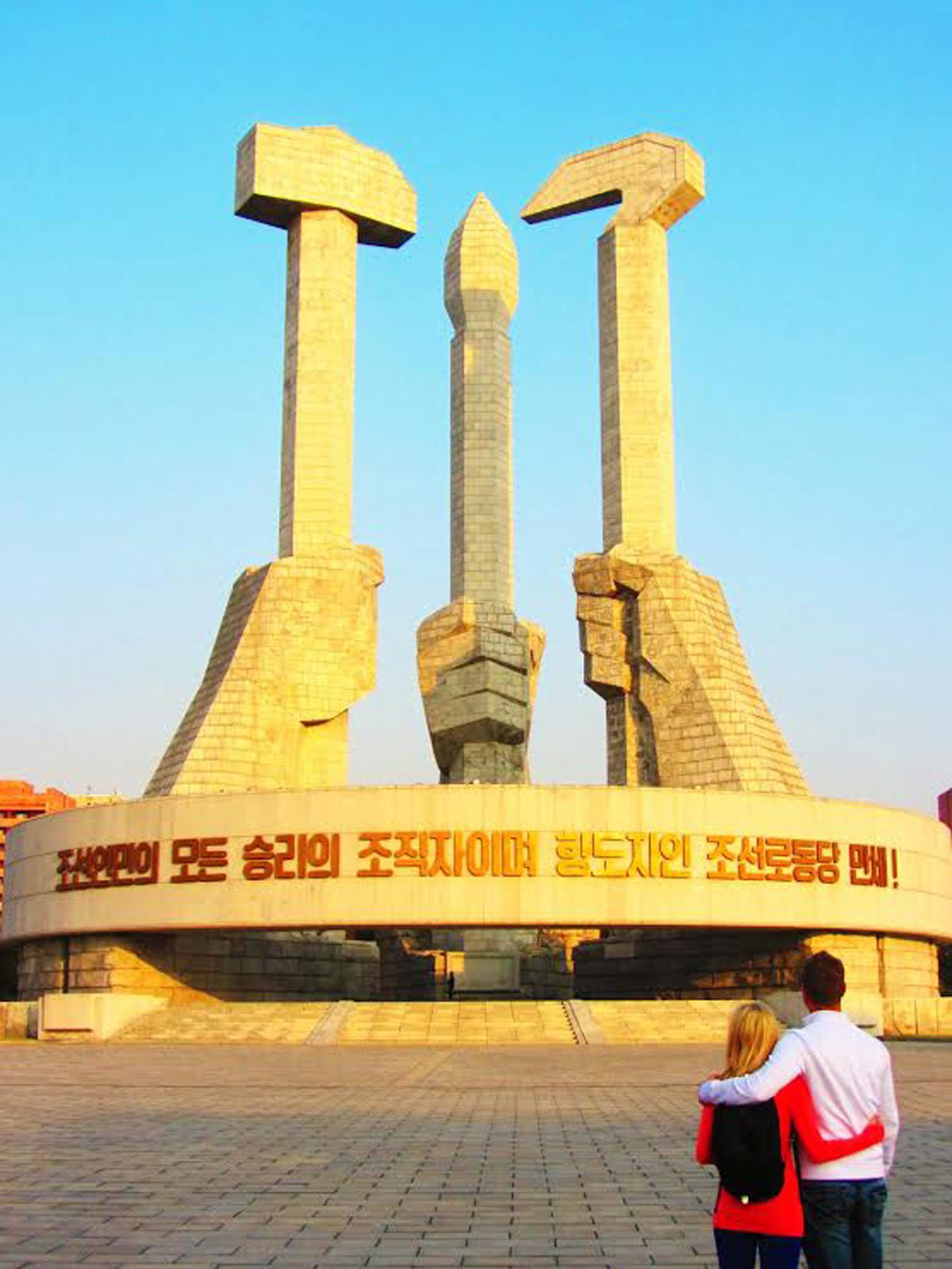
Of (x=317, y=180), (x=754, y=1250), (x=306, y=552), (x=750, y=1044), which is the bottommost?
(x=754, y=1250)

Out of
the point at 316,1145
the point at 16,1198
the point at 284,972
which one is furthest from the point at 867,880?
the point at 16,1198

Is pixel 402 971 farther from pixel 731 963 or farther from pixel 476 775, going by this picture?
pixel 731 963

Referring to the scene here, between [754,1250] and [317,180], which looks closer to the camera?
[754,1250]

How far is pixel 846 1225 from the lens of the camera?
16.8ft

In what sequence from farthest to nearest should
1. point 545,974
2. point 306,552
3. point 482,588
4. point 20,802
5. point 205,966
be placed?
point 20,802
point 482,588
point 306,552
point 545,974
point 205,966

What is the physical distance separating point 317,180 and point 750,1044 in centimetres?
4332

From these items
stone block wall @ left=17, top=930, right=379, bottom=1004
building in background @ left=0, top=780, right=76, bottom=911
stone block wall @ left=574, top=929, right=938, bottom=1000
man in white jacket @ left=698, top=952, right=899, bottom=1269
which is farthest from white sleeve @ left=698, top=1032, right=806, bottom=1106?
building in background @ left=0, top=780, right=76, bottom=911

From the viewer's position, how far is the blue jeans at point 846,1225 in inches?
201

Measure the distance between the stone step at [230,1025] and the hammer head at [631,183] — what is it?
2694cm

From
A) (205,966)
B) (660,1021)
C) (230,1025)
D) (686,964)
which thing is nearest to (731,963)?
(686,964)

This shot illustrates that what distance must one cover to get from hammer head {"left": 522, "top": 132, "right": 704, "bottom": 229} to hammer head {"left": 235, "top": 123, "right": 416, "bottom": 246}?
4378mm

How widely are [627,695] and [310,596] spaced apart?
955 cm

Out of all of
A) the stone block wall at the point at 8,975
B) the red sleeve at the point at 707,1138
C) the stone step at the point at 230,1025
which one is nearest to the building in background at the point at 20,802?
the stone block wall at the point at 8,975

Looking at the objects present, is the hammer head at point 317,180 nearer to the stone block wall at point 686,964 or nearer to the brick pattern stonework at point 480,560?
the brick pattern stonework at point 480,560
